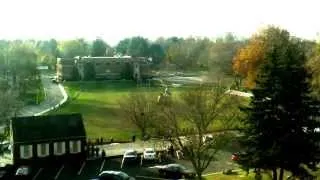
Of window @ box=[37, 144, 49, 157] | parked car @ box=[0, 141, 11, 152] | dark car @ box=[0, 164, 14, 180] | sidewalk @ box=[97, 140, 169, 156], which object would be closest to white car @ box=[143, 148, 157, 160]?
sidewalk @ box=[97, 140, 169, 156]

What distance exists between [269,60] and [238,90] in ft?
162

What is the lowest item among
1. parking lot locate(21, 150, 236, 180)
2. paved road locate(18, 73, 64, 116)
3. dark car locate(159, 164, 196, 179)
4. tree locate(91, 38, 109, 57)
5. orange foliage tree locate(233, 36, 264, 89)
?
paved road locate(18, 73, 64, 116)

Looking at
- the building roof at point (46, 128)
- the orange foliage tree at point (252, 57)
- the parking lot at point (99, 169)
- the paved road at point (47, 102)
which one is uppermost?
the orange foliage tree at point (252, 57)

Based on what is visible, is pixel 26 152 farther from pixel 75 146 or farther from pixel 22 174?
pixel 22 174

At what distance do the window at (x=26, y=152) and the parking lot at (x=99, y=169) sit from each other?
109cm

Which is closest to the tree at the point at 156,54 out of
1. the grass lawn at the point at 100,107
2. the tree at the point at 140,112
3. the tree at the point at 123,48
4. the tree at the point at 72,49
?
the tree at the point at 123,48

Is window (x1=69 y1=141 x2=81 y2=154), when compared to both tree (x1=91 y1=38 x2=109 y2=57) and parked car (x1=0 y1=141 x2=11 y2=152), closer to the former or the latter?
parked car (x1=0 y1=141 x2=11 y2=152)

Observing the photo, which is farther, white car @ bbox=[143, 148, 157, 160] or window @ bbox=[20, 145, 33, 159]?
white car @ bbox=[143, 148, 157, 160]

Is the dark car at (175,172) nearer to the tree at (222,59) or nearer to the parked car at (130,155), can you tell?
the parked car at (130,155)

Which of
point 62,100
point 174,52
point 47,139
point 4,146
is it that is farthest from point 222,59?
point 47,139

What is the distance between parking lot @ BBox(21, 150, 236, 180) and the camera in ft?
111

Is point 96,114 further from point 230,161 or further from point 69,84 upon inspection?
point 69,84

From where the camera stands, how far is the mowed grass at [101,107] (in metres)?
49.1

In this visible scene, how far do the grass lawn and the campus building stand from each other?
311 inches
